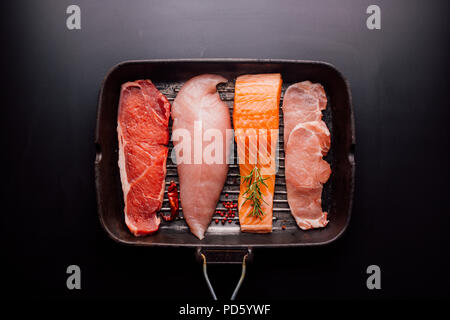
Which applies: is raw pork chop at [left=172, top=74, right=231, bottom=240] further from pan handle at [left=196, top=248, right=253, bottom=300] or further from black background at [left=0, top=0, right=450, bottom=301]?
black background at [left=0, top=0, right=450, bottom=301]

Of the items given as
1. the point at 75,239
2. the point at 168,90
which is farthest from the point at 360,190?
the point at 75,239

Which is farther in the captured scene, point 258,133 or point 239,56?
point 239,56

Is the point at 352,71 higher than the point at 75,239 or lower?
higher

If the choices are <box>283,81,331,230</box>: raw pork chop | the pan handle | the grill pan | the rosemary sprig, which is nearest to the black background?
the grill pan

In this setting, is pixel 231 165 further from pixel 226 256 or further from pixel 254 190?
pixel 226 256

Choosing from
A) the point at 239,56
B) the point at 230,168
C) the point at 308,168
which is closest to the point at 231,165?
the point at 230,168
